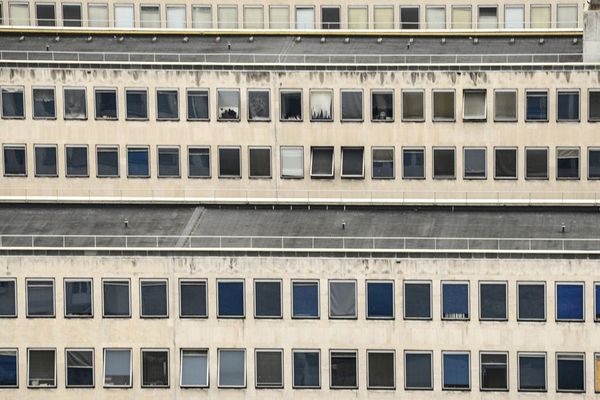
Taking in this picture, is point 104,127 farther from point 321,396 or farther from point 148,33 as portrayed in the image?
point 321,396

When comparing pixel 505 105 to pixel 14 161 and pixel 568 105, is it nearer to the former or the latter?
pixel 568 105

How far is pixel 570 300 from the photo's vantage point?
4882 inches

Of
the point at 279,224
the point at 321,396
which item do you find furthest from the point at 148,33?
the point at 321,396

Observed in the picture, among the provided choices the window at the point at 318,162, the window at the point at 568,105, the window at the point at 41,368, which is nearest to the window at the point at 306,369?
the window at the point at 41,368

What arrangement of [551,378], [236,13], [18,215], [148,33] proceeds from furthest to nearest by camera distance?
1. [236,13]
2. [148,33]
3. [18,215]
4. [551,378]

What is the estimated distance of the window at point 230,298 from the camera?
12606cm

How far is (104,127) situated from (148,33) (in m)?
11.2

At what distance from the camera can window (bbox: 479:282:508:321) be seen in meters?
125

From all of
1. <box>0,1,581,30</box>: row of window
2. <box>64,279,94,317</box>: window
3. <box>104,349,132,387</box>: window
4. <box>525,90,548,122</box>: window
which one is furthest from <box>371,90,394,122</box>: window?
<box>0,1,581,30</box>: row of window

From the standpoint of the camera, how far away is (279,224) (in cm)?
13175

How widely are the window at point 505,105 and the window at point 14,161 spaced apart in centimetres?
2768

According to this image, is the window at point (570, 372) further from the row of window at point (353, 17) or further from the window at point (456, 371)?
the row of window at point (353, 17)

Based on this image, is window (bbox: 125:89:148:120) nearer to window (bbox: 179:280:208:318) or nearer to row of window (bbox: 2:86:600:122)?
row of window (bbox: 2:86:600:122)

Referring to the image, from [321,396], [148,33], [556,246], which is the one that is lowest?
[321,396]
